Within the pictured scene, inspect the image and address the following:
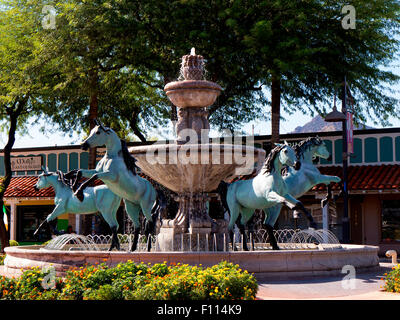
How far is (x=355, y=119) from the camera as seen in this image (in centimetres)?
2775

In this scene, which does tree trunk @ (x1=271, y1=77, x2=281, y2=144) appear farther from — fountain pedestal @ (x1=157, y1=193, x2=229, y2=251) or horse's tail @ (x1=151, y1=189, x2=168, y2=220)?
horse's tail @ (x1=151, y1=189, x2=168, y2=220)

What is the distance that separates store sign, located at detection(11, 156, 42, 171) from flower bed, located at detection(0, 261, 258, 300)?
82.5ft

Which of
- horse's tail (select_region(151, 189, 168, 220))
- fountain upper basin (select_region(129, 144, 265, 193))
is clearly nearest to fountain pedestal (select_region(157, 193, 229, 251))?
fountain upper basin (select_region(129, 144, 265, 193))

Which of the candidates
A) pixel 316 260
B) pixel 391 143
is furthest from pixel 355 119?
pixel 316 260

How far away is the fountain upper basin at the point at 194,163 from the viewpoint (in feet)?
43.3

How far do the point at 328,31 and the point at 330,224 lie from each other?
883 cm

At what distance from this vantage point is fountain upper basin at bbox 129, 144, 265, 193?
43.3 ft

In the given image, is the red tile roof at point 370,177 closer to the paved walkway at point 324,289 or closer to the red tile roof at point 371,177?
the red tile roof at point 371,177

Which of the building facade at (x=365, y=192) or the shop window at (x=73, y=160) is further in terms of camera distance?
the shop window at (x=73, y=160)

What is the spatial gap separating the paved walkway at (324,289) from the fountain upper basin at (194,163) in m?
3.52

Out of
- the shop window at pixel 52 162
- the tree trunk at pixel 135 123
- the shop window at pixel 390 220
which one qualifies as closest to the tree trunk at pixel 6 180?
the shop window at pixel 52 162

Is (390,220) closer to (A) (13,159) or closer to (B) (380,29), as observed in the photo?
(B) (380,29)

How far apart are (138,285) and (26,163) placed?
2718 centimetres

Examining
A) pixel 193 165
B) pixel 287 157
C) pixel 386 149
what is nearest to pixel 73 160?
pixel 386 149
